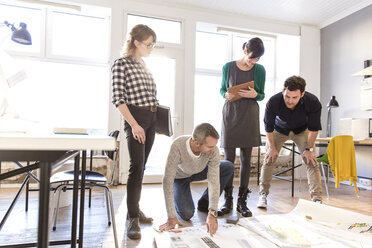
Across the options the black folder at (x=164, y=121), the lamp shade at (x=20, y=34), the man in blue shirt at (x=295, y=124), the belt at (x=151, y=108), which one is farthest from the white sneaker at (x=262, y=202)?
the lamp shade at (x=20, y=34)

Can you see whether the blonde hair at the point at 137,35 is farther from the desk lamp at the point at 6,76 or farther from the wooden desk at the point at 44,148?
the wooden desk at the point at 44,148

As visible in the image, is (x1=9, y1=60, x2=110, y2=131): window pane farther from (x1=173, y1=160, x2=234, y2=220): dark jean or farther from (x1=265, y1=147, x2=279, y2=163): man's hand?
(x1=265, y1=147, x2=279, y2=163): man's hand

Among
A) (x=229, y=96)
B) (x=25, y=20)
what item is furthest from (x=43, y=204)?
(x=25, y=20)

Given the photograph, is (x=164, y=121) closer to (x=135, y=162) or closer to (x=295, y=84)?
(x=135, y=162)

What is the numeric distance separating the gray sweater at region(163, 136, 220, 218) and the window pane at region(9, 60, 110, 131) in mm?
2326

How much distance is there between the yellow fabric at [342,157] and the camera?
2.66 metres

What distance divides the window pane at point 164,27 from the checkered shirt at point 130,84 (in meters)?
2.26

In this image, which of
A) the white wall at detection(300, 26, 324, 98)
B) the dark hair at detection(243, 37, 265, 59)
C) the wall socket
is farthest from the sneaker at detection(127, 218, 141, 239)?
the white wall at detection(300, 26, 324, 98)

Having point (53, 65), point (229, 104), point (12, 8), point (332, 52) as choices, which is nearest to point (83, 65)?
point (53, 65)

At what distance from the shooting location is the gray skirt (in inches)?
82.7

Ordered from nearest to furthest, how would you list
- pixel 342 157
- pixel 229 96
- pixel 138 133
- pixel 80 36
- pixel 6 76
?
pixel 6 76, pixel 138 133, pixel 229 96, pixel 342 157, pixel 80 36

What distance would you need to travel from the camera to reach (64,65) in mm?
3660

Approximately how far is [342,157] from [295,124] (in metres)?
0.80

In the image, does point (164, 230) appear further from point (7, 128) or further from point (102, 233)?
point (7, 128)
